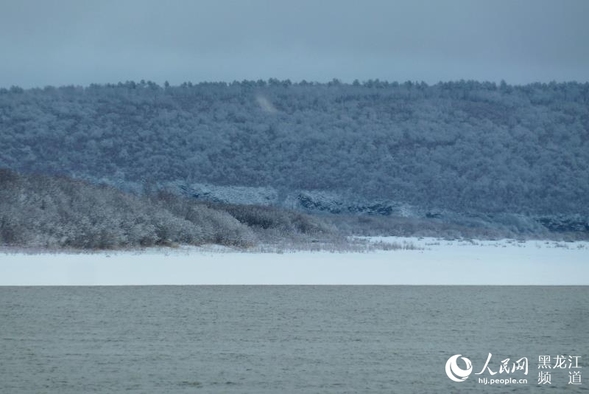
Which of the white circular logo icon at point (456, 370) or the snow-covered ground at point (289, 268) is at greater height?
the white circular logo icon at point (456, 370)

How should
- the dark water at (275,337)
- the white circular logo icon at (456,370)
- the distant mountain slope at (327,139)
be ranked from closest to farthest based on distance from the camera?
the dark water at (275,337) < the white circular logo icon at (456,370) < the distant mountain slope at (327,139)

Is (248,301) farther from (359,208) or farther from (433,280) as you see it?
(359,208)

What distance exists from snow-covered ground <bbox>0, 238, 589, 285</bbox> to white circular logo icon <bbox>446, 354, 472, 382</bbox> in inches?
296

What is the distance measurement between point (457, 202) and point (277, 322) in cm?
3970

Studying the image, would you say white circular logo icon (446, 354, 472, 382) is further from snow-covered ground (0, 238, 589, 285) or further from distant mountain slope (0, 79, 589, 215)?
distant mountain slope (0, 79, 589, 215)

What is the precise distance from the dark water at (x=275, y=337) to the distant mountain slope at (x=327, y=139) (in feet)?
117

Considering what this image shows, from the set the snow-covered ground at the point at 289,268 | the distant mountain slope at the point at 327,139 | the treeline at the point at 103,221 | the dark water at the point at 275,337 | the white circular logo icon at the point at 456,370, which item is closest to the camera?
the dark water at the point at 275,337

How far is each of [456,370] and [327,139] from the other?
2034 inches

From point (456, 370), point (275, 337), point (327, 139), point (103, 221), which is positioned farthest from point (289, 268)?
point (327, 139)

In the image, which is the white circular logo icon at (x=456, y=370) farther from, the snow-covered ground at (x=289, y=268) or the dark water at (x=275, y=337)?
the snow-covered ground at (x=289, y=268)

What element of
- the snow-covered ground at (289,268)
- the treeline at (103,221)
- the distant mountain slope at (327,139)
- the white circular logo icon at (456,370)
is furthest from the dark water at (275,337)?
the distant mountain slope at (327,139)

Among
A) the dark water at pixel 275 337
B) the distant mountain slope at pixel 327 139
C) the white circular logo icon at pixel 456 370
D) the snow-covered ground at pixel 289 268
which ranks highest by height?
the distant mountain slope at pixel 327 139

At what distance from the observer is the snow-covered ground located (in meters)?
18.0

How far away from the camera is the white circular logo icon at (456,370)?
9.54 m
